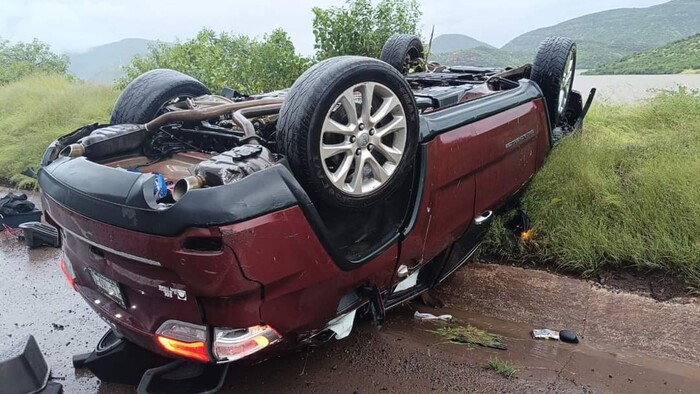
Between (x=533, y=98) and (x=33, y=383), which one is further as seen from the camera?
(x=533, y=98)

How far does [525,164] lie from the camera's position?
13.1ft

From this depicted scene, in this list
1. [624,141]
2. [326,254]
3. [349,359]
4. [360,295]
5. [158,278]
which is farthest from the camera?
[624,141]

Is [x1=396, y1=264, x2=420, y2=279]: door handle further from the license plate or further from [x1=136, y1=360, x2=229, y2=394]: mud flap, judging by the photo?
the license plate

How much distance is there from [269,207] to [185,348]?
70cm

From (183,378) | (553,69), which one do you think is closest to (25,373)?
(183,378)

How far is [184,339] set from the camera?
2.22 meters

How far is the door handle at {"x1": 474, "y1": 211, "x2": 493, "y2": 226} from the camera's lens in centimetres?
340

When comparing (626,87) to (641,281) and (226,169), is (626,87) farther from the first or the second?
(226,169)

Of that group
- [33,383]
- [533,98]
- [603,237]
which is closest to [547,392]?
[603,237]

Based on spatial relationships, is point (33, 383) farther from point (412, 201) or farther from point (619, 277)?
point (619, 277)

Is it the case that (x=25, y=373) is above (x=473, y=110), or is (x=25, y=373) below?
below

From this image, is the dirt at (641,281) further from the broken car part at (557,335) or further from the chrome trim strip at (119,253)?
the chrome trim strip at (119,253)

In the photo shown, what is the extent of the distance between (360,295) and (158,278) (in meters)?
0.94

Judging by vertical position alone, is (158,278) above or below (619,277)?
above
